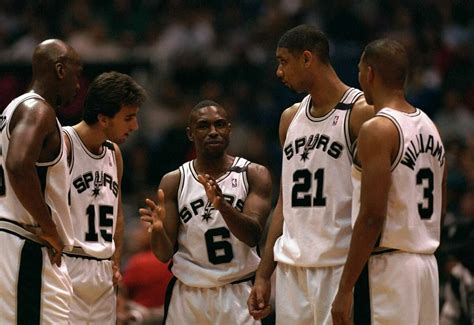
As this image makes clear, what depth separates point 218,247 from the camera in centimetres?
736

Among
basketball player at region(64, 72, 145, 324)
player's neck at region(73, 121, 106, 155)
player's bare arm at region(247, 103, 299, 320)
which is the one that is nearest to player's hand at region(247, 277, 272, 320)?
player's bare arm at region(247, 103, 299, 320)

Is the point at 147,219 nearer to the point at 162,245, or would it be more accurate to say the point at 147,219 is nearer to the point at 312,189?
the point at 162,245

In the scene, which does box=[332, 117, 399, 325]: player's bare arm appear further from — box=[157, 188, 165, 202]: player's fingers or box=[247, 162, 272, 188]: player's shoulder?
box=[157, 188, 165, 202]: player's fingers

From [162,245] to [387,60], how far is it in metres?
2.16

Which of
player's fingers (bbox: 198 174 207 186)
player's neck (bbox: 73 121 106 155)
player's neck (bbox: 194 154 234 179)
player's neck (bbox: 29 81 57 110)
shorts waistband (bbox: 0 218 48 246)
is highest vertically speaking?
player's neck (bbox: 29 81 57 110)

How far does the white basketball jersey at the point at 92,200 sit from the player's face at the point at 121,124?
20cm

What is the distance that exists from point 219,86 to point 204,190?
22.9 feet

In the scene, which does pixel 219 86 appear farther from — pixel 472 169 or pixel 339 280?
pixel 339 280

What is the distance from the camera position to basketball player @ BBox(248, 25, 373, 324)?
6.56 metres

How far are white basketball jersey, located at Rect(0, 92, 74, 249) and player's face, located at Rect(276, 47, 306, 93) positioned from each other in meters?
1.51

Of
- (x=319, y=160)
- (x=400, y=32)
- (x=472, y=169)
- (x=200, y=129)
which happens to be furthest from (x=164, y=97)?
(x=319, y=160)

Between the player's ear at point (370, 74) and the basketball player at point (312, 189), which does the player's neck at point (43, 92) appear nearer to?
the basketball player at point (312, 189)

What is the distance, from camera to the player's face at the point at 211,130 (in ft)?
24.4

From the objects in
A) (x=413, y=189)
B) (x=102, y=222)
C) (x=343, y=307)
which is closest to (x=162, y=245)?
(x=102, y=222)
